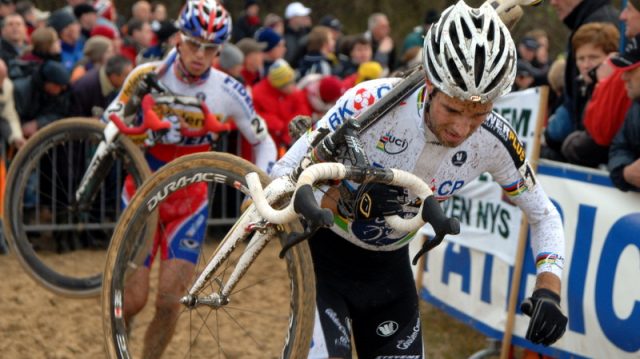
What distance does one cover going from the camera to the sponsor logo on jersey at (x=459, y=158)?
4.45 metres

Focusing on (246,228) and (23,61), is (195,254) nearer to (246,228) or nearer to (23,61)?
(246,228)

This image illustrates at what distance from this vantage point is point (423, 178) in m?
4.45

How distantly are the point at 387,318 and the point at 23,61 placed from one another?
24.8 feet

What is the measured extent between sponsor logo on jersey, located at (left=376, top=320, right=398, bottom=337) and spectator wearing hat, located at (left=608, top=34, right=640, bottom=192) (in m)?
2.24

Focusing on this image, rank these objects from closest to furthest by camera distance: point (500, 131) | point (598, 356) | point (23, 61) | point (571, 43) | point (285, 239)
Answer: point (285, 239) → point (500, 131) → point (598, 356) → point (571, 43) → point (23, 61)

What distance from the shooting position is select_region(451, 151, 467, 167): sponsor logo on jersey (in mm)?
4449

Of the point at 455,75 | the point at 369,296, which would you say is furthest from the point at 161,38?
the point at 455,75

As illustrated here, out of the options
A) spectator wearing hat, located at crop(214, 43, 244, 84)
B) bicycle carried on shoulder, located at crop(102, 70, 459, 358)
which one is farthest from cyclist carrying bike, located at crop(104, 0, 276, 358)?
spectator wearing hat, located at crop(214, 43, 244, 84)

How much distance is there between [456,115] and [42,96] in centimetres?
773

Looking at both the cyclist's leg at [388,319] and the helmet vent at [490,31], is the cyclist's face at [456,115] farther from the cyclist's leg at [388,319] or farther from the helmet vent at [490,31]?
the cyclist's leg at [388,319]

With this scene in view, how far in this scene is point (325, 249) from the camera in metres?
4.66

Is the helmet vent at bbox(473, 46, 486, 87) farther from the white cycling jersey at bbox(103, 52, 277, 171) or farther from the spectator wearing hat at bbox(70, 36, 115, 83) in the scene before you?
the spectator wearing hat at bbox(70, 36, 115, 83)

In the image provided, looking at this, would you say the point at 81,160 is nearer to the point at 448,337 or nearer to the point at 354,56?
the point at 448,337

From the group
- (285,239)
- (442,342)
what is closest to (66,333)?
(442,342)
